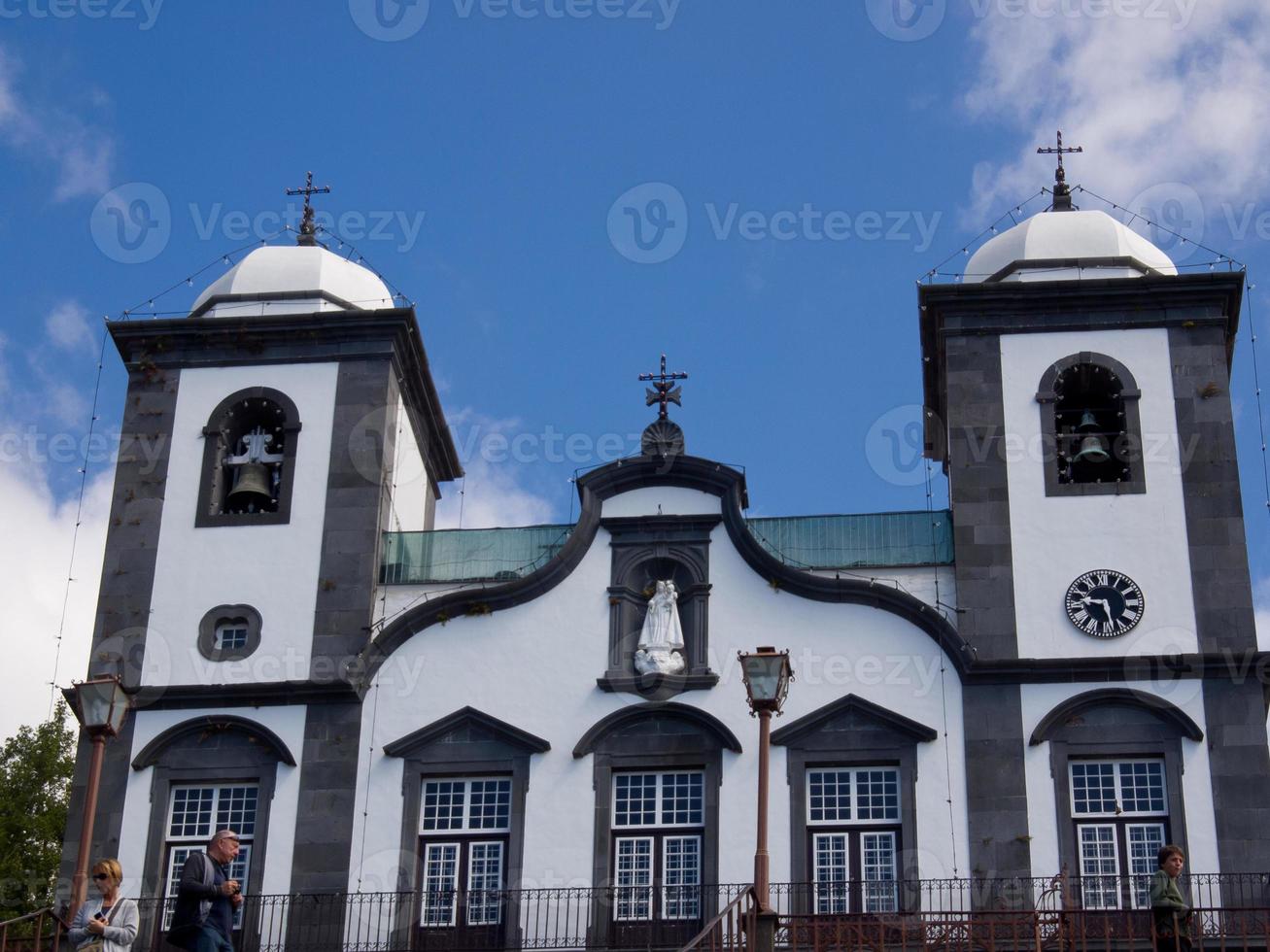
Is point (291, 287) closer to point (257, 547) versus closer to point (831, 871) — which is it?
point (257, 547)

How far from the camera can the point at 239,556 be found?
30766 millimetres

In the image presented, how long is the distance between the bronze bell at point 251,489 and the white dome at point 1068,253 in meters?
10.6

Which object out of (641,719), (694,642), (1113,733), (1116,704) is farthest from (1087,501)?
(641,719)

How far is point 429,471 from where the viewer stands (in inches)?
1394

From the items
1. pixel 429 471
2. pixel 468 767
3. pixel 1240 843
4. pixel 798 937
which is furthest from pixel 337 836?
pixel 1240 843

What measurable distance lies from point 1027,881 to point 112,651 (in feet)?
41.5

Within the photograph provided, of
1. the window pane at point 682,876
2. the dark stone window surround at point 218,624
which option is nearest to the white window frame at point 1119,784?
the window pane at point 682,876

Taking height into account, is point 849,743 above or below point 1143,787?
above

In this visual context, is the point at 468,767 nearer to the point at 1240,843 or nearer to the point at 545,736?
the point at 545,736

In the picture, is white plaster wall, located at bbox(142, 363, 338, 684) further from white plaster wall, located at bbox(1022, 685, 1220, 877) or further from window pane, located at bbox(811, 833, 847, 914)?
white plaster wall, located at bbox(1022, 685, 1220, 877)

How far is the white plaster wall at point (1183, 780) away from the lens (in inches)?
1060

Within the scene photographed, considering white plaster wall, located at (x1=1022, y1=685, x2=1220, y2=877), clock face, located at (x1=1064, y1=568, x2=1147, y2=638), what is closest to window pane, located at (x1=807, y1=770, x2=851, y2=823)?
white plaster wall, located at (x1=1022, y1=685, x2=1220, y2=877)

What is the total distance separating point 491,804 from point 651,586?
3.74 meters

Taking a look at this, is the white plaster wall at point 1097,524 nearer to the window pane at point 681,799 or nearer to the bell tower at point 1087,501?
the bell tower at point 1087,501
